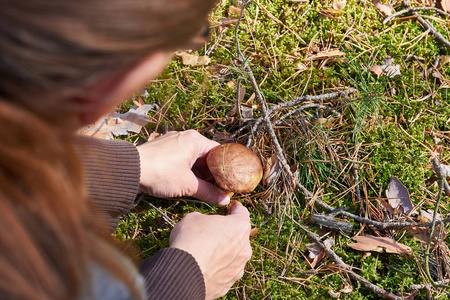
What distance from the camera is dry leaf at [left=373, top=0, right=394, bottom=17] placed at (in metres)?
3.06

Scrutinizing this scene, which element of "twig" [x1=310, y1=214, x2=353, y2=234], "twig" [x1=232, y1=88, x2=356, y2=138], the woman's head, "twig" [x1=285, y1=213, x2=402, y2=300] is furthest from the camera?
"twig" [x1=232, y1=88, x2=356, y2=138]

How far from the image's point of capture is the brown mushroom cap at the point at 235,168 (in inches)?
90.1

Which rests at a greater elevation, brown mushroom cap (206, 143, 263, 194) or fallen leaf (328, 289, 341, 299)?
brown mushroom cap (206, 143, 263, 194)

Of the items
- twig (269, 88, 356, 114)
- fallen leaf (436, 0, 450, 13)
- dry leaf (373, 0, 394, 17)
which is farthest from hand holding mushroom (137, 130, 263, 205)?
fallen leaf (436, 0, 450, 13)

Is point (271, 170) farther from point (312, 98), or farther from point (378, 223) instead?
point (378, 223)

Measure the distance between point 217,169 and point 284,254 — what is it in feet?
2.63

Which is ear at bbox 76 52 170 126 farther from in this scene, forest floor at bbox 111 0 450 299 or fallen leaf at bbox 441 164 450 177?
fallen leaf at bbox 441 164 450 177

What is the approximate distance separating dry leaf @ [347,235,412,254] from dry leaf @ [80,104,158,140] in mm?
1767

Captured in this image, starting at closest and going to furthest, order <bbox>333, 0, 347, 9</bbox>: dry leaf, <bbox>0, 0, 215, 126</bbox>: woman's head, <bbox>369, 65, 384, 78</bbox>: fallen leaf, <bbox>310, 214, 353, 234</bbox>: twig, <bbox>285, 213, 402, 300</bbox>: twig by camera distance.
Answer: <bbox>0, 0, 215, 126</bbox>: woman's head → <bbox>285, 213, 402, 300</bbox>: twig → <bbox>310, 214, 353, 234</bbox>: twig → <bbox>369, 65, 384, 78</bbox>: fallen leaf → <bbox>333, 0, 347, 9</bbox>: dry leaf

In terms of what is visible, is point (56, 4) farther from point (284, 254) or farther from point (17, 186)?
point (284, 254)

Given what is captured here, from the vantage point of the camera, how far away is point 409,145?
9.12ft

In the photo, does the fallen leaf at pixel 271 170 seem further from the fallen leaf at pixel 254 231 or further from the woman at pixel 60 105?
the woman at pixel 60 105

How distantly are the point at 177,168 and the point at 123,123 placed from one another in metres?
0.67

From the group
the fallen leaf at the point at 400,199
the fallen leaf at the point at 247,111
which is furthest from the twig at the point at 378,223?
the fallen leaf at the point at 247,111
